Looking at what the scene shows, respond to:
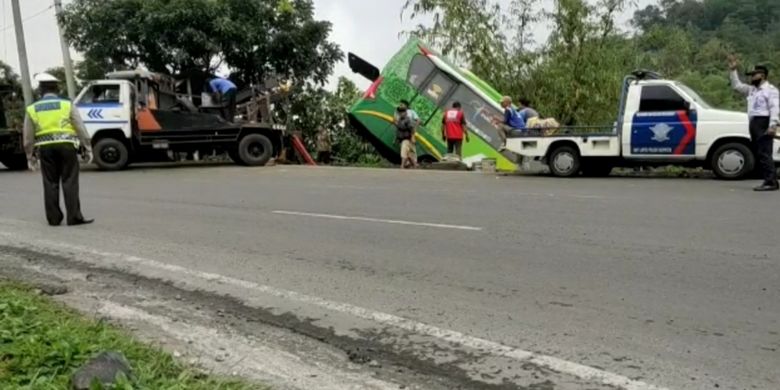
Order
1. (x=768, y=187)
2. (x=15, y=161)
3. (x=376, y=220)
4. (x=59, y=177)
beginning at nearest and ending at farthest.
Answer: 1. (x=59, y=177)
2. (x=376, y=220)
3. (x=768, y=187)
4. (x=15, y=161)

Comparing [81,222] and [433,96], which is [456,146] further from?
[81,222]

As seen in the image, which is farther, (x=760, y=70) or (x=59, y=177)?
(x=760, y=70)

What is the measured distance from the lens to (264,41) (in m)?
23.7

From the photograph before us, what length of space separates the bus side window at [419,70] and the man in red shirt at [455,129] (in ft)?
4.18

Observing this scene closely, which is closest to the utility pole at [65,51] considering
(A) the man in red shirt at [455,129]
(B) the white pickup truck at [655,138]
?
(A) the man in red shirt at [455,129]

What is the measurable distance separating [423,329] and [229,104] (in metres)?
16.4

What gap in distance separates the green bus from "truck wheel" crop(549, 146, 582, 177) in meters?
3.19

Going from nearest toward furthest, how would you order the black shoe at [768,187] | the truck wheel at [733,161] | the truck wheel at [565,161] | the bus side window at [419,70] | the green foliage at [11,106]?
the black shoe at [768,187] → the truck wheel at [733,161] → the truck wheel at [565,161] → the bus side window at [419,70] → the green foliage at [11,106]

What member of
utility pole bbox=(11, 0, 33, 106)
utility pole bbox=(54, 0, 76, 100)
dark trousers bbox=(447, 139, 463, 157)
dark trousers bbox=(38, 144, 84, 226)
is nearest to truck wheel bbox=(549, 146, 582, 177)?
dark trousers bbox=(447, 139, 463, 157)

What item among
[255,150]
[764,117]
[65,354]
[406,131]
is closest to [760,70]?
[764,117]

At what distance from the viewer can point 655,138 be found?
1319 cm

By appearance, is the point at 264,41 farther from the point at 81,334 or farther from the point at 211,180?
the point at 81,334

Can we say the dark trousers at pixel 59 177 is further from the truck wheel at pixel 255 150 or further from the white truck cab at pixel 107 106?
the truck wheel at pixel 255 150

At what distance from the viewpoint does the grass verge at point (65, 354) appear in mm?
3289
